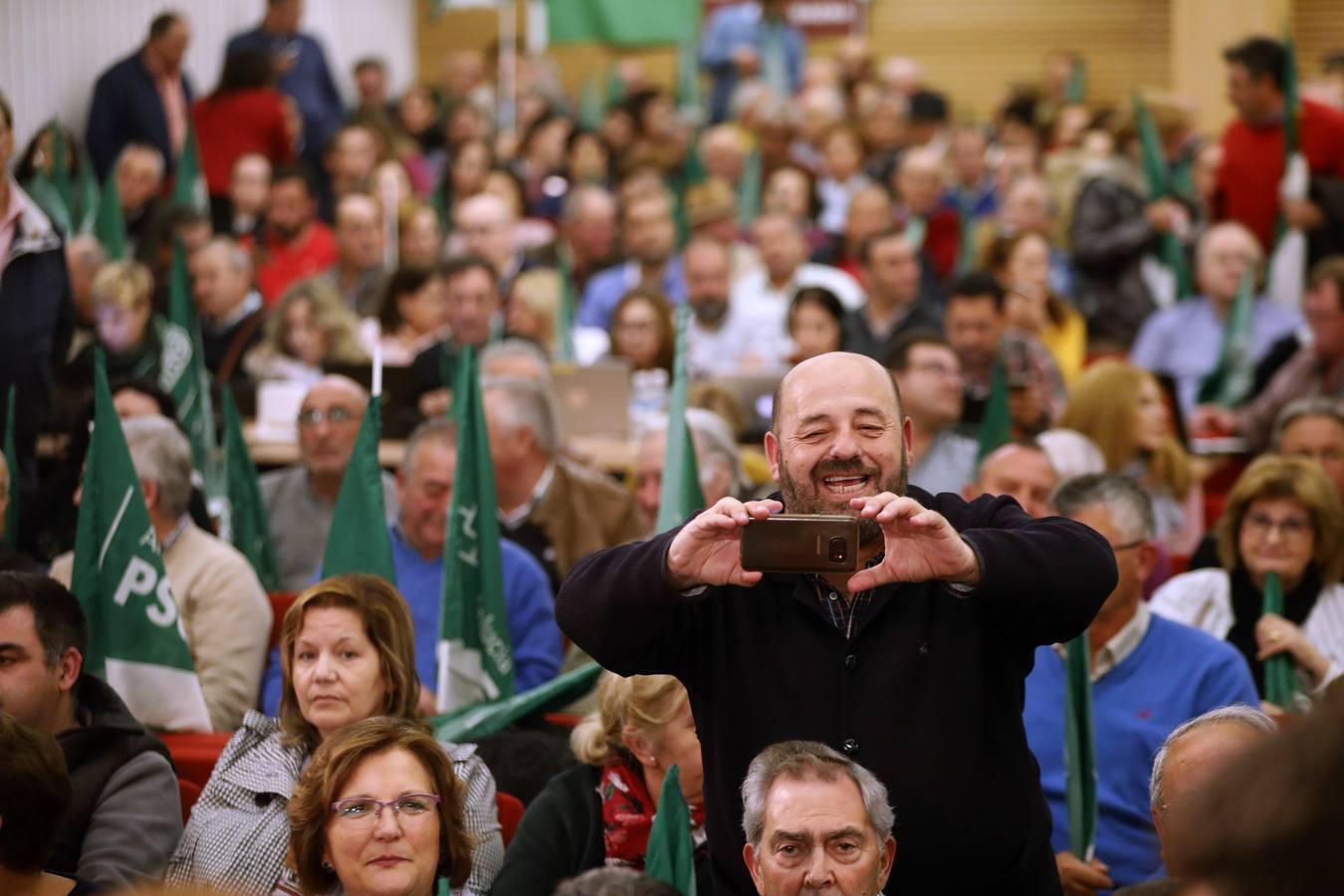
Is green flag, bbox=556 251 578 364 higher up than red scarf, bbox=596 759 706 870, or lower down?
higher up

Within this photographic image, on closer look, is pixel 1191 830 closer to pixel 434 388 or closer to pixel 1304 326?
pixel 434 388

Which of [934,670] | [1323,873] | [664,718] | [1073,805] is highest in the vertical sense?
[1323,873]

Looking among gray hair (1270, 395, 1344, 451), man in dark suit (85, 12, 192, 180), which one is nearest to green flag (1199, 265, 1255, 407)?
gray hair (1270, 395, 1344, 451)

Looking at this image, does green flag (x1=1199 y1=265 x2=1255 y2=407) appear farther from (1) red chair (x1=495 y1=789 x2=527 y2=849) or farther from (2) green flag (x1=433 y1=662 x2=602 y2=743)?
(1) red chair (x1=495 y1=789 x2=527 y2=849)

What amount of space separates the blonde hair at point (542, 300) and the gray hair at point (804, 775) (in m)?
5.57

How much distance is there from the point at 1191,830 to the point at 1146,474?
Answer: 511 centimetres

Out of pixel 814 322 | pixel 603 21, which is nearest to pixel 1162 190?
pixel 814 322

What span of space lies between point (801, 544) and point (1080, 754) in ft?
4.99

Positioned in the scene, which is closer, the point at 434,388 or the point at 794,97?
the point at 434,388

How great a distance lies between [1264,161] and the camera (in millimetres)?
9805

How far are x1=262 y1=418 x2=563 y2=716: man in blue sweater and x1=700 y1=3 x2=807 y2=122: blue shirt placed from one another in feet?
38.1

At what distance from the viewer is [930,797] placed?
2789mm

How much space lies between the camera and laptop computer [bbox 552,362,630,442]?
23.5 ft

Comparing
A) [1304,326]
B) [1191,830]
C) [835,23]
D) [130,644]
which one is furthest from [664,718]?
[835,23]
